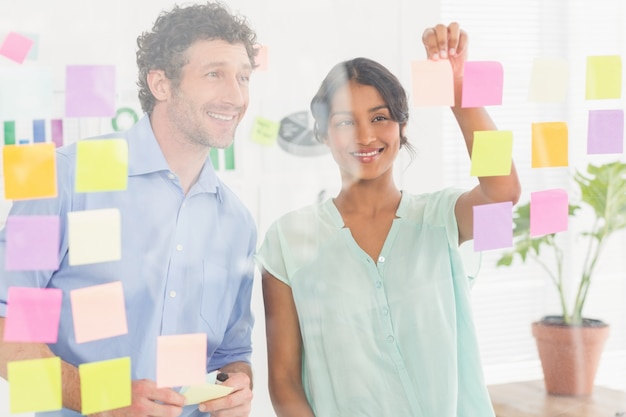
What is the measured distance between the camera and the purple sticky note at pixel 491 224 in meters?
1.18

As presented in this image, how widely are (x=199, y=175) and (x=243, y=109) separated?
4.4 inches

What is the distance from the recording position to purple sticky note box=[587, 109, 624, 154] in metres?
1.29

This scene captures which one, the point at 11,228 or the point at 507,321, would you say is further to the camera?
the point at 507,321

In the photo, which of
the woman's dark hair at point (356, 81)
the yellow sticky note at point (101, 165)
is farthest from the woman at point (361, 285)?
the yellow sticky note at point (101, 165)

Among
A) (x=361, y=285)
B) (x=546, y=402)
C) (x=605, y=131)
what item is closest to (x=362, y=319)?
(x=361, y=285)

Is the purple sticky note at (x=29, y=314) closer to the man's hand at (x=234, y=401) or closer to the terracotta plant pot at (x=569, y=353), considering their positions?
the man's hand at (x=234, y=401)

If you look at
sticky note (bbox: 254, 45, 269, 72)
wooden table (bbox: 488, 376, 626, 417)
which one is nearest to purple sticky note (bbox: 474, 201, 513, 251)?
wooden table (bbox: 488, 376, 626, 417)

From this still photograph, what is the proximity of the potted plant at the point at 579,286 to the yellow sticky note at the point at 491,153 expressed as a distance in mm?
184

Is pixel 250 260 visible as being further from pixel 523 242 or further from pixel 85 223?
pixel 523 242

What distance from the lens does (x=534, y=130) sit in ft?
4.12

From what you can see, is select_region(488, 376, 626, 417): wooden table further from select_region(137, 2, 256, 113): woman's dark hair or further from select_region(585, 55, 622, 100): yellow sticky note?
select_region(137, 2, 256, 113): woman's dark hair

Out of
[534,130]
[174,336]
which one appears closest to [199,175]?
[174,336]

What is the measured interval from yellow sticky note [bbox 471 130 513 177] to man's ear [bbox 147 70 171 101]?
1.58 ft

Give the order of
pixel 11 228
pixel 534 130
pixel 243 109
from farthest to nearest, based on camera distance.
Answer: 1. pixel 534 130
2. pixel 243 109
3. pixel 11 228
